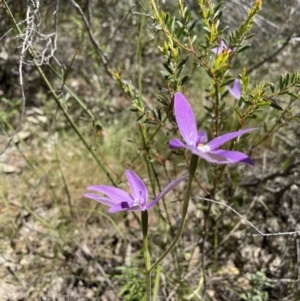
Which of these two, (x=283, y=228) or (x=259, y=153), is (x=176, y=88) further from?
(x=259, y=153)

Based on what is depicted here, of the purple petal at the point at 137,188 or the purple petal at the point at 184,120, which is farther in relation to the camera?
the purple petal at the point at 137,188

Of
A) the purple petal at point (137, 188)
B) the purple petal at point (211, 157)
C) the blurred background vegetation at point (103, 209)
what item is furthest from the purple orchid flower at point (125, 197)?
the blurred background vegetation at point (103, 209)

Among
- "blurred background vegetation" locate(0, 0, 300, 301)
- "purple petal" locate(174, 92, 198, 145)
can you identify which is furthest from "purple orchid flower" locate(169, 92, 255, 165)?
"blurred background vegetation" locate(0, 0, 300, 301)

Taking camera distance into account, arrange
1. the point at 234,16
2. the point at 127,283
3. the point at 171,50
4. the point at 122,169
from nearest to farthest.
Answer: the point at 171,50, the point at 127,283, the point at 122,169, the point at 234,16

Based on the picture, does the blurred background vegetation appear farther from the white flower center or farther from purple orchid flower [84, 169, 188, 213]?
the white flower center

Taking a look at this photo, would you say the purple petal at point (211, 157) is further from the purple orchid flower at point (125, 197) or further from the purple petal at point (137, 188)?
the purple petal at point (137, 188)

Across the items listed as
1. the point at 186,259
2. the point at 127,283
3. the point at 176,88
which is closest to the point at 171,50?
the point at 176,88

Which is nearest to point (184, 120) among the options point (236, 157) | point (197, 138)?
point (197, 138)
